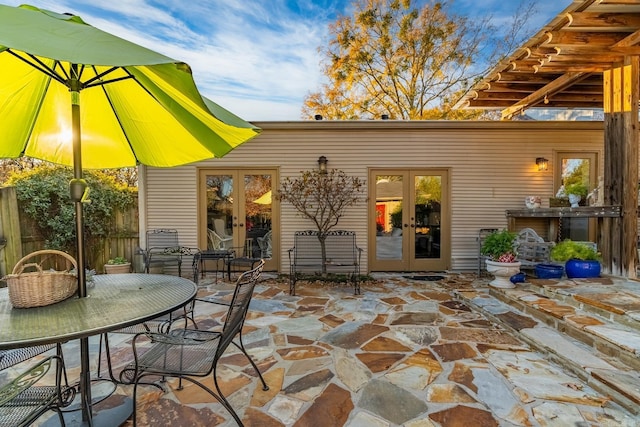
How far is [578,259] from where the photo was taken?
15.4 ft

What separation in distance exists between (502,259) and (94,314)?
15.8 ft

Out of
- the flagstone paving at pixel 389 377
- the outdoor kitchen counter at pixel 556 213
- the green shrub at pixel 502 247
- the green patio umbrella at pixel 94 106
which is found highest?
the green patio umbrella at pixel 94 106

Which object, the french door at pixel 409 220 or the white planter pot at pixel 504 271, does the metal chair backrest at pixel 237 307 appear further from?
the french door at pixel 409 220

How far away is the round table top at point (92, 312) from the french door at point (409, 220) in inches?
193

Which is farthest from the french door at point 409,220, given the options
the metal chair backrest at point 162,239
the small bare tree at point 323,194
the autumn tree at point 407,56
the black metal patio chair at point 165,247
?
the autumn tree at point 407,56

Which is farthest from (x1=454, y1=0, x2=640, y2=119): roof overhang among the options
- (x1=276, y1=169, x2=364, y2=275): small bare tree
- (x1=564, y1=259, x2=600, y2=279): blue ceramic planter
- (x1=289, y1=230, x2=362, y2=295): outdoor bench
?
(x1=289, y1=230, x2=362, y2=295): outdoor bench

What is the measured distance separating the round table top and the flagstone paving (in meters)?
0.79

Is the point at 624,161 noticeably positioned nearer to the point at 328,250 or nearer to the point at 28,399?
the point at 328,250

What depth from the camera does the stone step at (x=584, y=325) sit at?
105 inches

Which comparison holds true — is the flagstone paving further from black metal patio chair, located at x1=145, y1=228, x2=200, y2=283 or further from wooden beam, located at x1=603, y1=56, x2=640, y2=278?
black metal patio chair, located at x1=145, y1=228, x2=200, y2=283

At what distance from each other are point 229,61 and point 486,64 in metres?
9.85

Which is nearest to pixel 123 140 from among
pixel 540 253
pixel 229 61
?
pixel 540 253

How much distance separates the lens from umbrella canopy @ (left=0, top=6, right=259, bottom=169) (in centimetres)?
151

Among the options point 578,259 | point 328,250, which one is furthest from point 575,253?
point 328,250
